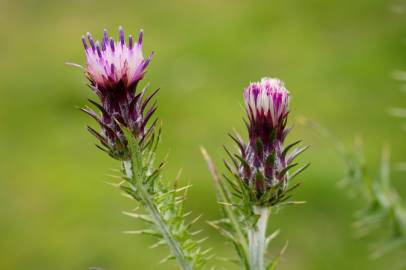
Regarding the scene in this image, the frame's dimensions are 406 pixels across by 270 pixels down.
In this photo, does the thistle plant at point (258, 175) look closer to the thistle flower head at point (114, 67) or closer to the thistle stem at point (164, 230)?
the thistle stem at point (164, 230)

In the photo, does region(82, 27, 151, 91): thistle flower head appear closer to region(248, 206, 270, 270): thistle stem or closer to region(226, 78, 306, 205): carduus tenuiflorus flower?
region(226, 78, 306, 205): carduus tenuiflorus flower

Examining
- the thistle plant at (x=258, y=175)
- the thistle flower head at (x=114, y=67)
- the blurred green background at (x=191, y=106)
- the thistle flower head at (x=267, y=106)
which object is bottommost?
the thistle plant at (x=258, y=175)

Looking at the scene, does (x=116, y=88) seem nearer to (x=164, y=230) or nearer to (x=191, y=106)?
(x=164, y=230)

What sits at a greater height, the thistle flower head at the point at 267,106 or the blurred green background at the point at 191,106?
the blurred green background at the point at 191,106

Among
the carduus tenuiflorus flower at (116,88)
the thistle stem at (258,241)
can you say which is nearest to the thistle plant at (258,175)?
the thistle stem at (258,241)

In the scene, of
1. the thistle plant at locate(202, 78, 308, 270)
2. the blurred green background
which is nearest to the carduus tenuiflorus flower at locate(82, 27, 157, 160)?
the thistle plant at locate(202, 78, 308, 270)

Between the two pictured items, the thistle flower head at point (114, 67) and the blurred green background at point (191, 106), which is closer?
the thistle flower head at point (114, 67)

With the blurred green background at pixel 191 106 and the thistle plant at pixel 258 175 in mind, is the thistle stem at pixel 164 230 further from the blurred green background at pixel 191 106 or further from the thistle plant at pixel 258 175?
the blurred green background at pixel 191 106
